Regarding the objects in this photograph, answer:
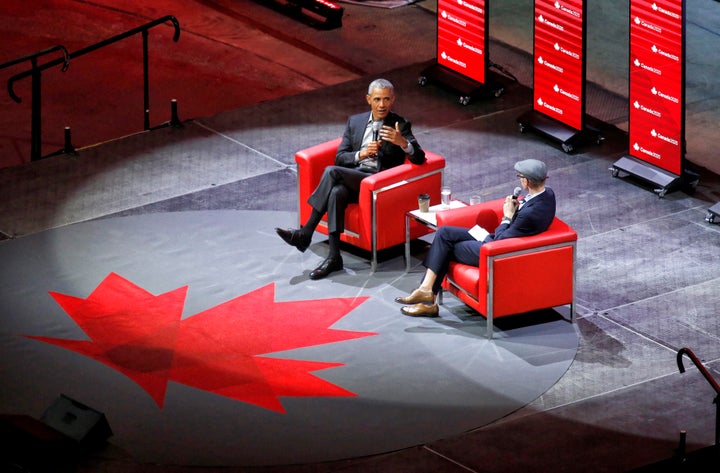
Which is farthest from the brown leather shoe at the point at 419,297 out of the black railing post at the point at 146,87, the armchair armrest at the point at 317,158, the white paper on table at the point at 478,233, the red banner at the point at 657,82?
the black railing post at the point at 146,87

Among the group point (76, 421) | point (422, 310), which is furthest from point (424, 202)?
point (76, 421)

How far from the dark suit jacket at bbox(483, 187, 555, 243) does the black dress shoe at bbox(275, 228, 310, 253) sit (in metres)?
1.63

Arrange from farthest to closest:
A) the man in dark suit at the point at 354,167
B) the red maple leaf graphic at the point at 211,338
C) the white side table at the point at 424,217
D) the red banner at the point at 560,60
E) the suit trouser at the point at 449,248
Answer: the red banner at the point at 560,60 → the man in dark suit at the point at 354,167 → the white side table at the point at 424,217 → the suit trouser at the point at 449,248 → the red maple leaf graphic at the point at 211,338

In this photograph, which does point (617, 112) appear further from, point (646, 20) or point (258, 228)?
Answer: point (258, 228)

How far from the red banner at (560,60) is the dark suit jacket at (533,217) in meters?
2.95

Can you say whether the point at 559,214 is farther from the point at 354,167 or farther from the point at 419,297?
the point at 419,297

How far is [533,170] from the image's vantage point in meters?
8.84

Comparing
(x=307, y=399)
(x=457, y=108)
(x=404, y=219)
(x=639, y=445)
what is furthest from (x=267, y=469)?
(x=457, y=108)

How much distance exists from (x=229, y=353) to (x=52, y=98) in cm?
549

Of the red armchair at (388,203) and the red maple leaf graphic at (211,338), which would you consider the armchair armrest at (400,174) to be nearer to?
the red armchair at (388,203)

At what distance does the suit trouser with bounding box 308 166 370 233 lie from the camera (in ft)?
32.2

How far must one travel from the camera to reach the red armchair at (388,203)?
382 inches

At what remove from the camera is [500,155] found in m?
11.7

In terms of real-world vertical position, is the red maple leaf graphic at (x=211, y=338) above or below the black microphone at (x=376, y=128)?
below
